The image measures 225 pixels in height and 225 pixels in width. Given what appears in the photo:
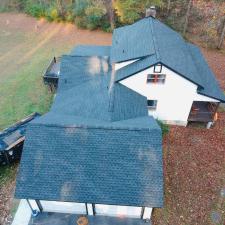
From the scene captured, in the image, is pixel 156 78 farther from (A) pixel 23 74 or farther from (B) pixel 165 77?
(A) pixel 23 74

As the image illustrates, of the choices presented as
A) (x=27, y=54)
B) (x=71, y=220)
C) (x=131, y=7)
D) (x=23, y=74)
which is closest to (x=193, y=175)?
(x=71, y=220)

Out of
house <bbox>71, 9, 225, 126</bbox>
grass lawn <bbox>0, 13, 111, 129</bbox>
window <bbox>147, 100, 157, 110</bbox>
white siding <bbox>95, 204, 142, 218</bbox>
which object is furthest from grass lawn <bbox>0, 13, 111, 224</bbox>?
window <bbox>147, 100, 157, 110</bbox>

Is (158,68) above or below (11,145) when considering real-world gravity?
above

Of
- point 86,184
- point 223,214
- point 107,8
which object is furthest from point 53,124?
point 107,8

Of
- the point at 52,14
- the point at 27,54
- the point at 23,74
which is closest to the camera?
the point at 23,74

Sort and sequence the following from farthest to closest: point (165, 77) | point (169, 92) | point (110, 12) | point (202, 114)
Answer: point (110, 12), point (202, 114), point (169, 92), point (165, 77)

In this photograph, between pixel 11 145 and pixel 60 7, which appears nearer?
pixel 11 145

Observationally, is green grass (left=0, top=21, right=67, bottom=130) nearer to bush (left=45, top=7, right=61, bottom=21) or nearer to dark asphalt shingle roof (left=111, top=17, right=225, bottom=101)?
bush (left=45, top=7, right=61, bottom=21)
